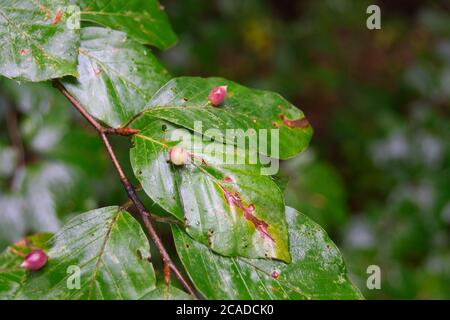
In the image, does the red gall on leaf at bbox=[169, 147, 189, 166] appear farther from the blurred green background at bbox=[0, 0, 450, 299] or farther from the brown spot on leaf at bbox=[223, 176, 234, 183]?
the blurred green background at bbox=[0, 0, 450, 299]

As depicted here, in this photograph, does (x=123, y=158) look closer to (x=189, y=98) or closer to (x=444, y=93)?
(x=189, y=98)

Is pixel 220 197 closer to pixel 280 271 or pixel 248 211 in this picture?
pixel 248 211

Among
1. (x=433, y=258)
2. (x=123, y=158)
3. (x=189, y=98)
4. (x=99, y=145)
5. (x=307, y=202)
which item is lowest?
(x=433, y=258)

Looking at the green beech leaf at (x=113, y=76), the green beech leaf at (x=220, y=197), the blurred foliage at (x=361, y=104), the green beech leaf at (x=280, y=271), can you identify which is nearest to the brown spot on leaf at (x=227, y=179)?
the green beech leaf at (x=220, y=197)

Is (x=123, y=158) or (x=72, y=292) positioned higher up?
(x=72, y=292)

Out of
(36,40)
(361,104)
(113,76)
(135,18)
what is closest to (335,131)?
(361,104)
